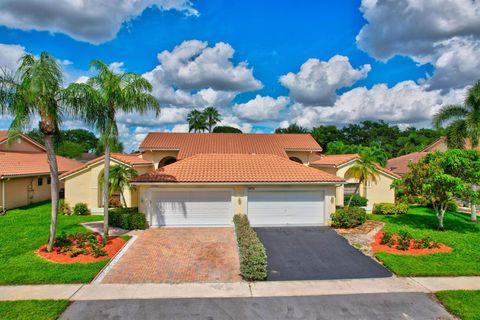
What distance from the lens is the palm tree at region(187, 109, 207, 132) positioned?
5572 centimetres

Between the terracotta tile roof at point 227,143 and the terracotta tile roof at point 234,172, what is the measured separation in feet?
25.7

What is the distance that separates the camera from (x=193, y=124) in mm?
55719

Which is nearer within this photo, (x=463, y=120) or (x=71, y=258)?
(x=71, y=258)

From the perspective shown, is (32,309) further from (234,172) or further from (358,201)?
(358,201)

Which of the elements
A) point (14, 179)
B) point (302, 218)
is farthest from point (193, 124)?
point (302, 218)

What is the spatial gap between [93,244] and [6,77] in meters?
7.77

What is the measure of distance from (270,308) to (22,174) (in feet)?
72.3

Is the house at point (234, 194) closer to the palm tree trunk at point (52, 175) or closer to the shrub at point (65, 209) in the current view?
the palm tree trunk at point (52, 175)

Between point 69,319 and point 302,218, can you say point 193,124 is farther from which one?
point 69,319

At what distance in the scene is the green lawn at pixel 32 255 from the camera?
9.34 meters

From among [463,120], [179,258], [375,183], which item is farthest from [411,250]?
[463,120]

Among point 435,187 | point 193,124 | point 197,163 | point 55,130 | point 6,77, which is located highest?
point 193,124

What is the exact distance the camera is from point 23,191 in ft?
72.0

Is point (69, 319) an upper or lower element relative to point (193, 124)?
lower
